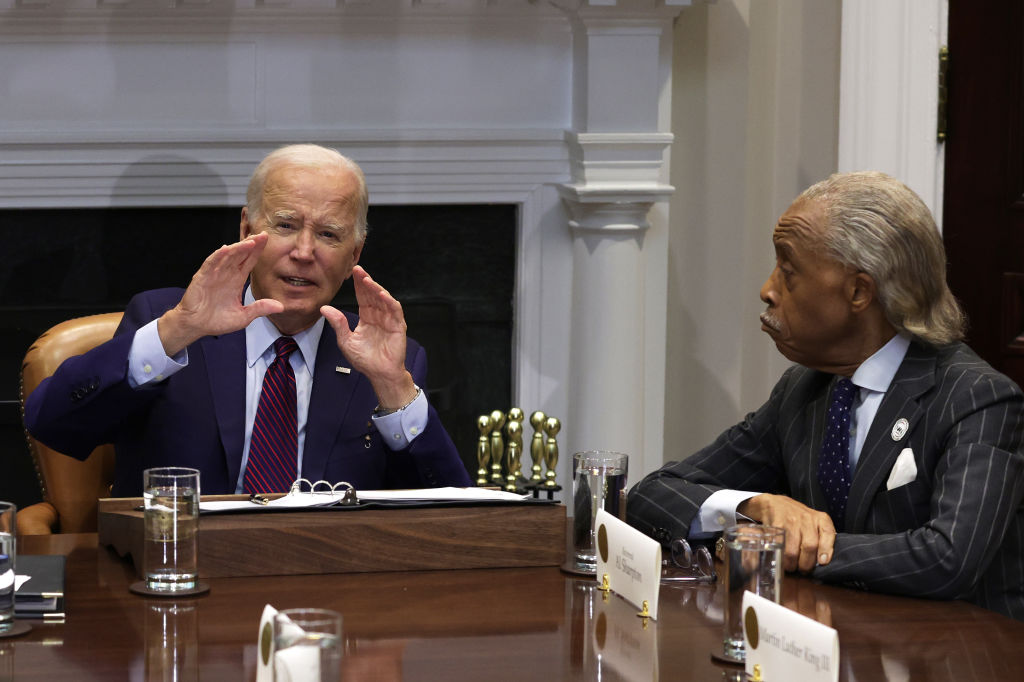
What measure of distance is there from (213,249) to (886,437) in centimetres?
214

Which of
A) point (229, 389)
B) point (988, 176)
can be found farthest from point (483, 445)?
point (988, 176)

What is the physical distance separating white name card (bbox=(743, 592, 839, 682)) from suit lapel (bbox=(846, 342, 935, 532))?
0.62 metres

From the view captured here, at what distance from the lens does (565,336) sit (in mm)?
3781

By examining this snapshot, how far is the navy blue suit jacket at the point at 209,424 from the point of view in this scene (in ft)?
7.32

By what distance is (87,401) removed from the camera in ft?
7.21

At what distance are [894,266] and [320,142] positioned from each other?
189 centimetres

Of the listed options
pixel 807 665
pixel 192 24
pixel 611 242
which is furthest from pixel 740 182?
pixel 807 665

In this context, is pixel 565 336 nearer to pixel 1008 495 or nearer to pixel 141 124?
pixel 141 124

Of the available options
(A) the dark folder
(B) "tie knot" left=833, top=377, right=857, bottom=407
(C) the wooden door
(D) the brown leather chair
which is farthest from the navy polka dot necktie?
(C) the wooden door

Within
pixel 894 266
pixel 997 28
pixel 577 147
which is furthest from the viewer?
pixel 577 147

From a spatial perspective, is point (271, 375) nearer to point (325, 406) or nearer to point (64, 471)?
point (325, 406)

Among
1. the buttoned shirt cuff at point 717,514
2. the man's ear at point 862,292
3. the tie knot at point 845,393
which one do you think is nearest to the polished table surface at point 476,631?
the buttoned shirt cuff at point 717,514

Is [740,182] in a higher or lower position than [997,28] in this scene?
lower

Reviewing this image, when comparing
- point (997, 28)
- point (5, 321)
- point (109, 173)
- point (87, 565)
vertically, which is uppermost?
point (997, 28)
